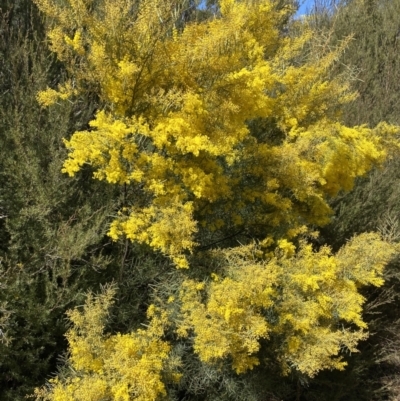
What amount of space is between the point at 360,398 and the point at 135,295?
3341 millimetres

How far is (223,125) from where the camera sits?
11.8ft

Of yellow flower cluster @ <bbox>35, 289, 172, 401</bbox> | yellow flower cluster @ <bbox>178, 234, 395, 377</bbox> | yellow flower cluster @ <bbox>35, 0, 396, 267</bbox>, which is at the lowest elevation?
yellow flower cluster @ <bbox>35, 289, 172, 401</bbox>

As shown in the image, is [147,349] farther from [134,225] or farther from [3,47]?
[3,47]

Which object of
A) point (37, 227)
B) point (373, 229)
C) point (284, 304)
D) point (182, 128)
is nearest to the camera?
point (182, 128)

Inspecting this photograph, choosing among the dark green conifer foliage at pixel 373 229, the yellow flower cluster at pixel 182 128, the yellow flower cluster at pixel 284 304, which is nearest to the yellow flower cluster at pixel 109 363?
the yellow flower cluster at pixel 284 304

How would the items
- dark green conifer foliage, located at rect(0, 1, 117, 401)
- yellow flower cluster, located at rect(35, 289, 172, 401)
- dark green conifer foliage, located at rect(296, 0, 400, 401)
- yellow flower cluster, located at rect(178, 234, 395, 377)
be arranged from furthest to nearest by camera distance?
dark green conifer foliage, located at rect(296, 0, 400, 401), dark green conifer foliage, located at rect(0, 1, 117, 401), yellow flower cluster, located at rect(178, 234, 395, 377), yellow flower cluster, located at rect(35, 289, 172, 401)

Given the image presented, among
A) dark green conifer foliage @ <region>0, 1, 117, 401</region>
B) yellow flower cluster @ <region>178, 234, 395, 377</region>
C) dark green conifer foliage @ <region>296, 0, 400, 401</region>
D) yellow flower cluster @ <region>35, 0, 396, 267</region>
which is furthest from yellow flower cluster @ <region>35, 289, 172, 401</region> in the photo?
dark green conifer foliage @ <region>296, 0, 400, 401</region>

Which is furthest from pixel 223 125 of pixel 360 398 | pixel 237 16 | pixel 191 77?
pixel 360 398

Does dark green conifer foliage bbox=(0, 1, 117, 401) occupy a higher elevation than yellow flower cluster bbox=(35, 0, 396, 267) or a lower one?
lower

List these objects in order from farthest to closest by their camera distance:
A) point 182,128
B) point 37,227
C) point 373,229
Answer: point 373,229 < point 37,227 < point 182,128

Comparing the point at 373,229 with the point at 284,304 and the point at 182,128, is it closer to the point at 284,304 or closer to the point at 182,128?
the point at 284,304

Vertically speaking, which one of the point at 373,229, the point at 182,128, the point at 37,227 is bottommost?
the point at 37,227

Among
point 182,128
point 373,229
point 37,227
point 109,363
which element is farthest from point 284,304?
point 373,229

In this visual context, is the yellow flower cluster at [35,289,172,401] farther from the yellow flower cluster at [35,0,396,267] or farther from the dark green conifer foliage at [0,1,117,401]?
the yellow flower cluster at [35,0,396,267]
